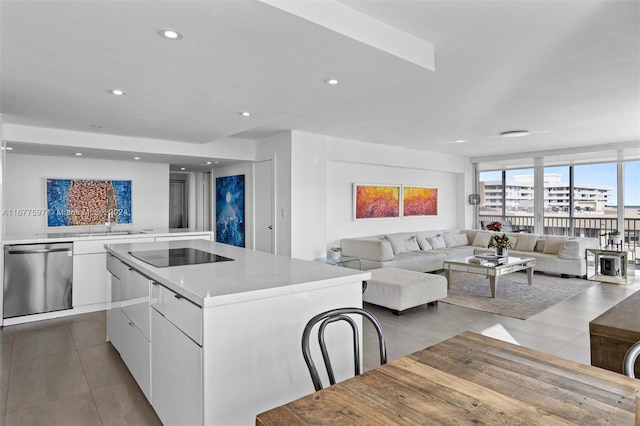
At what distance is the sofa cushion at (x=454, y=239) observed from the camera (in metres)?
7.96

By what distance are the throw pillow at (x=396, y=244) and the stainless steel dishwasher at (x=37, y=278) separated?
15.8 ft

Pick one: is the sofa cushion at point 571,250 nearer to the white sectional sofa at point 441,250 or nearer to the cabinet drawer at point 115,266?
the white sectional sofa at point 441,250

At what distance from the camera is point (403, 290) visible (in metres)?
4.19

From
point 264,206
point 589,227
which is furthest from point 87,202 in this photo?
point 589,227

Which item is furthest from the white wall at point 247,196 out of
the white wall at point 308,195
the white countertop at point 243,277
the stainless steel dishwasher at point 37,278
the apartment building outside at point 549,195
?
the apartment building outside at point 549,195

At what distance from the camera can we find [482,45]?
2.71 m

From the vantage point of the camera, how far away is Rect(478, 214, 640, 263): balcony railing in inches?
286

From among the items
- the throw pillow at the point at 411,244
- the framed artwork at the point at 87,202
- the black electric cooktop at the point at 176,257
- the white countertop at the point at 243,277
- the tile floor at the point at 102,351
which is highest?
the framed artwork at the point at 87,202

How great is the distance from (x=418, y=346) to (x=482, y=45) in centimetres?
248

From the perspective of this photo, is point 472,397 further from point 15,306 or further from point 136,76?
point 15,306

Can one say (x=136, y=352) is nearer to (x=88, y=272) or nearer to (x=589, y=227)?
(x=88, y=272)

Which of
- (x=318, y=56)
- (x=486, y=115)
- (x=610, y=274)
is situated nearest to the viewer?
(x=318, y=56)

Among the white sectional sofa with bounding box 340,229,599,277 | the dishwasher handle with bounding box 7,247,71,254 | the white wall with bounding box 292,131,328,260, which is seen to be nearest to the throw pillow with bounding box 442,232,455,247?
the white sectional sofa with bounding box 340,229,599,277

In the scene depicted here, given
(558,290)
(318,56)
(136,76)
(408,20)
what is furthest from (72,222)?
(558,290)
